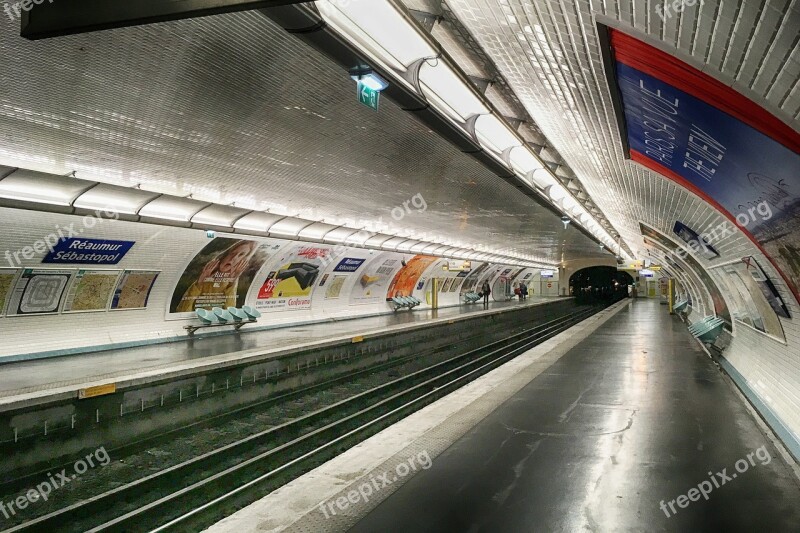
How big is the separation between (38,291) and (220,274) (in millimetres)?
4582

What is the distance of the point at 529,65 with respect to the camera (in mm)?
3699

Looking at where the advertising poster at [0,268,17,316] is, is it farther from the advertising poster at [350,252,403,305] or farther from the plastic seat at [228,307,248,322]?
the advertising poster at [350,252,403,305]

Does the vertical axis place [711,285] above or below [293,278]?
below

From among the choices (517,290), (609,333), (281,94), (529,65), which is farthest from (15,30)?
(517,290)

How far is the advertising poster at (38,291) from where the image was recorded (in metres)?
9.27

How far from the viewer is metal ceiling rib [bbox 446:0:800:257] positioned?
1.93m

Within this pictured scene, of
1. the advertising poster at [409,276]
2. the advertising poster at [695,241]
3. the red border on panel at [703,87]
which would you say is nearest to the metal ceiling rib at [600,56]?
the red border on panel at [703,87]

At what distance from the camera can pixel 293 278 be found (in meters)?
16.6

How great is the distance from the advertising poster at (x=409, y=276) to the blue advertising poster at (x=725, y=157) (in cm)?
1822

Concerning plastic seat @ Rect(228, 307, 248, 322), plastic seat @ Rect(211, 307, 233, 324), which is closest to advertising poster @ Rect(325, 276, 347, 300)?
plastic seat @ Rect(228, 307, 248, 322)

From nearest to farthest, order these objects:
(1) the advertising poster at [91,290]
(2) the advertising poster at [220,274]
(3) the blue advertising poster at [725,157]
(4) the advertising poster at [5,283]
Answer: (3) the blue advertising poster at [725,157]
(4) the advertising poster at [5,283]
(1) the advertising poster at [91,290]
(2) the advertising poster at [220,274]

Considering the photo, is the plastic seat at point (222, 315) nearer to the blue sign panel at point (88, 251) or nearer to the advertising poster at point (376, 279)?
the blue sign panel at point (88, 251)

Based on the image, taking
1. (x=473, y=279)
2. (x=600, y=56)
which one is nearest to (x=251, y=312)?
(x=600, y=56)

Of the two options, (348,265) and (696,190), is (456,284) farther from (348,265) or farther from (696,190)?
(696,190)
